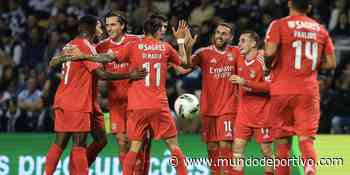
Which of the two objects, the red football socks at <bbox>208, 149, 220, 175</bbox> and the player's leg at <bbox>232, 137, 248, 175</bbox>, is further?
the red football socks at <bbox>208, 149, 220, 175</bbox>

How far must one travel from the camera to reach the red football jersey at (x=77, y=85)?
12.2 metres

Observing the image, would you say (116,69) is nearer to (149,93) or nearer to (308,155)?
(149,93)

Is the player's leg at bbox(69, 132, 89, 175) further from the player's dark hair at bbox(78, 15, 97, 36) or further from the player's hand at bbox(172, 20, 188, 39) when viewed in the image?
the player's hand at bbox(172, 20, 188, 39)

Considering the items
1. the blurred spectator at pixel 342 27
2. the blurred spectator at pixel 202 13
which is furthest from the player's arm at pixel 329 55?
the blurred spectator at pixel 202 13

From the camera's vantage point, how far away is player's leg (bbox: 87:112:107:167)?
12.8 metres

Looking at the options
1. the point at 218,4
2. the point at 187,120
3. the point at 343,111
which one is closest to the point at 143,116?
the point at 187,120

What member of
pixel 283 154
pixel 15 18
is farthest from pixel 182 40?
pixel 15 18

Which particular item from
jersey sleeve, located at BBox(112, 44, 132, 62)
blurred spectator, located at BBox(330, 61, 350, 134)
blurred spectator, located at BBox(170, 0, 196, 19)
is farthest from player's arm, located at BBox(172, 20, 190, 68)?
blurred spectator, located at BBox(170, 0, 196, 19)

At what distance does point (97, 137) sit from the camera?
12.9 m

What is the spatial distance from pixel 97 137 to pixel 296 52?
3206 mm

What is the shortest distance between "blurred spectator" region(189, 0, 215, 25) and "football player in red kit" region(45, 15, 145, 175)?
6.20 m

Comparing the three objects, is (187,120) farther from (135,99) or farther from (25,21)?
(25,21)

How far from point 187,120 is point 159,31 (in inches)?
132

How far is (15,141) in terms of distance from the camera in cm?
1448
